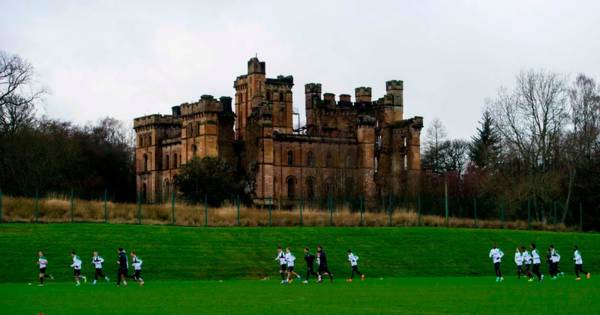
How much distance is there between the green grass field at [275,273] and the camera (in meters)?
29.5

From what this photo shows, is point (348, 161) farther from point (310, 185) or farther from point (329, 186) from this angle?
point (310, 185)

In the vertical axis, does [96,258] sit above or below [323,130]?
below

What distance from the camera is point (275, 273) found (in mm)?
49062

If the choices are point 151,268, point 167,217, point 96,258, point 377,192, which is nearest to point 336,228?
point 167,217

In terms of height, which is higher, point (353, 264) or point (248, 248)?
point (248, 248)

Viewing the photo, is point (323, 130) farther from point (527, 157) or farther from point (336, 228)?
point (336, 228)

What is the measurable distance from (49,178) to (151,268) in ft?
180

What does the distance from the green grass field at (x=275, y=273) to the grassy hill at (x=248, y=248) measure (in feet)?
0.19

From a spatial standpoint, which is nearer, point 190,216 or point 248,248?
point 248,248

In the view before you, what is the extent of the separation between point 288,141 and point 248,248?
7083 centimetres

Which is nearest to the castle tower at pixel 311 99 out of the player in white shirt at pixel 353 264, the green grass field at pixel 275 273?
the green grass field at pixel 275 273

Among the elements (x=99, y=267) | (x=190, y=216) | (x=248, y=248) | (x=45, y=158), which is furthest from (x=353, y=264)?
(x=45, y=158)

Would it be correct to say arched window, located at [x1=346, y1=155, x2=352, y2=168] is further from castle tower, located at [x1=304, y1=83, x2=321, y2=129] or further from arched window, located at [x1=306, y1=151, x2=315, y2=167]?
castle tower, located at [x1=304, y1=83, x2=321, y2=129]

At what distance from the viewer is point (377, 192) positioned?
12850 cm
